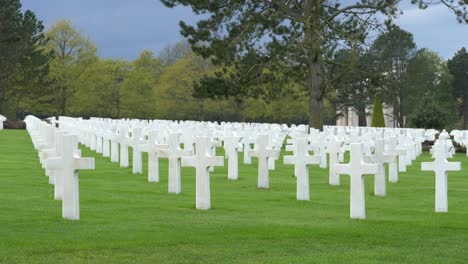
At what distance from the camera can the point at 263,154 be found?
1465cm

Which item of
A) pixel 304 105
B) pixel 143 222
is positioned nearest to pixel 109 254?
pixel 143 222

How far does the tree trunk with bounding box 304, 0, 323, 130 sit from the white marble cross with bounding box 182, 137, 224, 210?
25093 millimetres

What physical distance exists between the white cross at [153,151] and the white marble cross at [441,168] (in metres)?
4.30

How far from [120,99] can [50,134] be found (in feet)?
232

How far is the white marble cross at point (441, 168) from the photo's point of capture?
1153 cm

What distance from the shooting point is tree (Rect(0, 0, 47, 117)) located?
60469 millimetres

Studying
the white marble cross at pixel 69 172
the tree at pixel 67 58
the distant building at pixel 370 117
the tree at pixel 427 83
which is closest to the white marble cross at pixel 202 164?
the white marble cross at pixel 69 172

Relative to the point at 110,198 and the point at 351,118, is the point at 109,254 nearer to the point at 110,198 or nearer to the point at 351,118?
the point at 110,198

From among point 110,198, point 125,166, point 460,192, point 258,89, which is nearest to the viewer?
point 110,198

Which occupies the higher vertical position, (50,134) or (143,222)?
(50,134)

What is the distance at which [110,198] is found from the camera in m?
12.3

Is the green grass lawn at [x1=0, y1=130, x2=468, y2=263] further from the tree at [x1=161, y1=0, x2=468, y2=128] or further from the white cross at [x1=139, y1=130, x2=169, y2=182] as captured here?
the tree at [x1=161, y1=0, x2=468, y2=128]

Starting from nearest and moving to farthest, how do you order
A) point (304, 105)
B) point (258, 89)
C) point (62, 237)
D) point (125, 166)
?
point (62, 237), point (125, 166), point (258, 89), point (304, 105)

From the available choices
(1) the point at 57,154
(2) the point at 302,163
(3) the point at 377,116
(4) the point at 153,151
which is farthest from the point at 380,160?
(3) the point at 377,116
